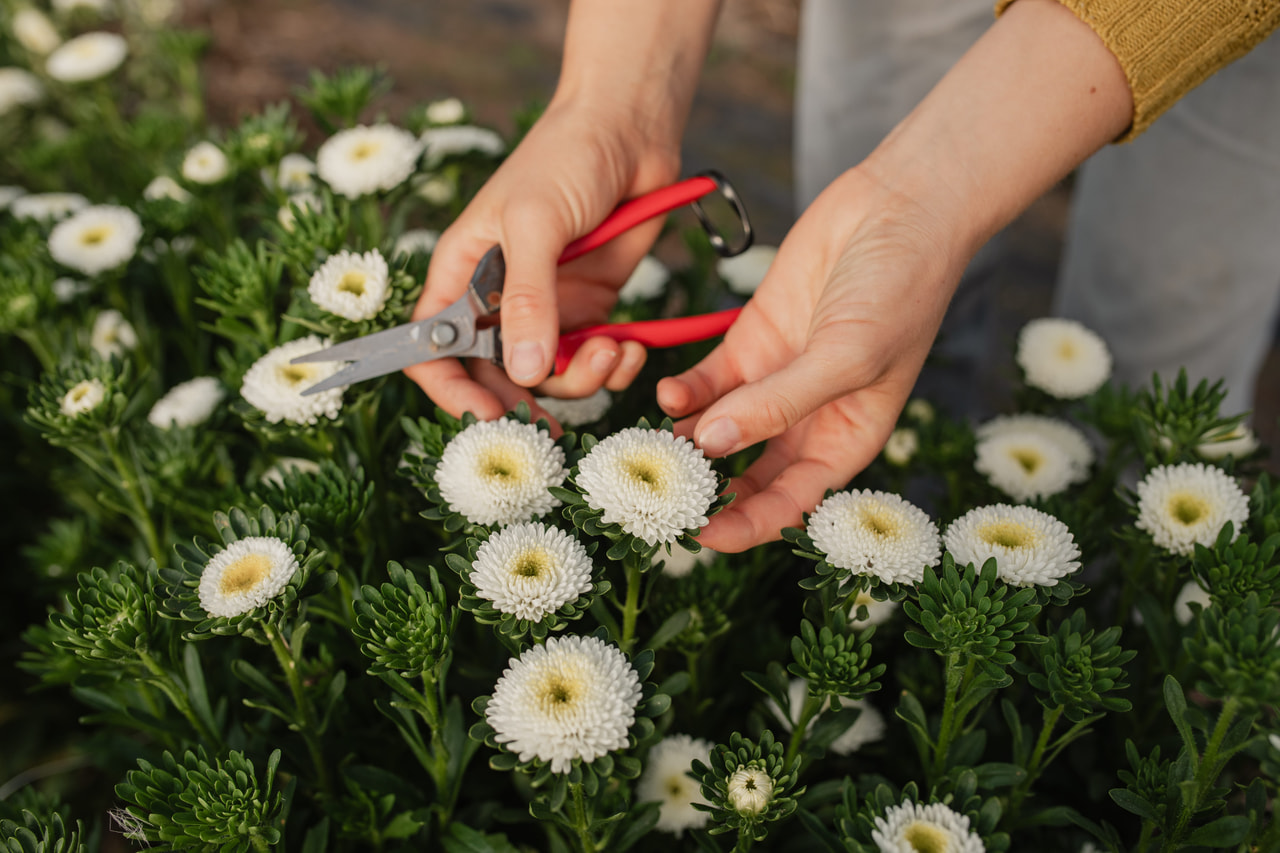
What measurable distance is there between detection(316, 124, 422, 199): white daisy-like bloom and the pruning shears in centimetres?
34

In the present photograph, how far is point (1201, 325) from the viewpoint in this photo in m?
2.45

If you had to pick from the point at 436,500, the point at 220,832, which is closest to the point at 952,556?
the point at 436,500

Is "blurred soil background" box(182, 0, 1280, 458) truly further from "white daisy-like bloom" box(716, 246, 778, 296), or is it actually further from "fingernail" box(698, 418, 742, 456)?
"fingernail" box(698, 418, 742, 456)

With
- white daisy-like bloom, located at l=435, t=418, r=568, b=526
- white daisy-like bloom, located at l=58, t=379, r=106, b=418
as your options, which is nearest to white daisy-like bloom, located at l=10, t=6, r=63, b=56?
white daisy-like bloom, located at l=58, t=379, r=106, b=418

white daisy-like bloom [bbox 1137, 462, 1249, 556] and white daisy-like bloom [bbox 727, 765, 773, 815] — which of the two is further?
white daisy-like bloom [bbox 1137, 462, 1249, 556]

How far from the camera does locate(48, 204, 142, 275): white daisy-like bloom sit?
6.08 feet

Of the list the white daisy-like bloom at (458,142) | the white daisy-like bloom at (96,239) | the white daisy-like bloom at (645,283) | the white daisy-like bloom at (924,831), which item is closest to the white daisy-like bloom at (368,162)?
the white daisy-like bloom at (458,142)

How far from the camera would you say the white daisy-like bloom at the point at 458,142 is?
2062 millimetres

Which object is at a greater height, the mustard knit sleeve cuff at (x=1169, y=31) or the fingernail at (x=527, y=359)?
the mustard knit sleeve cuff at (x=1169, y=31)

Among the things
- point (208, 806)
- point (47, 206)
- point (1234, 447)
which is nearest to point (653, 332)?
point (208, 806)

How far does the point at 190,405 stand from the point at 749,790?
4.20ft

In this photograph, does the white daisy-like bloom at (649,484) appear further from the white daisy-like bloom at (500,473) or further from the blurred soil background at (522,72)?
the blurred soil background at (522,72)

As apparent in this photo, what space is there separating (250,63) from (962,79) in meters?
4.09

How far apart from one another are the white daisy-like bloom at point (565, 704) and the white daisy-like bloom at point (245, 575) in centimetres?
31
